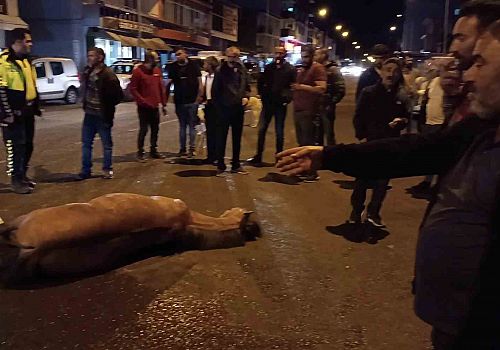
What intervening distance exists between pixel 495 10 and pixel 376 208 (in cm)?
462

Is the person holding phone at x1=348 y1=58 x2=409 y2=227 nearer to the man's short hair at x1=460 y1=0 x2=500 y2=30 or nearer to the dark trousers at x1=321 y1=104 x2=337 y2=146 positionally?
the dark trousers at x1=321 y1=104 x2=337 y2=146

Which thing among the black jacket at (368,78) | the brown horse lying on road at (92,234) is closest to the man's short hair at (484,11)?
the brown horse lying on road at (92,234)

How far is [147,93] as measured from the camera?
1060 cm

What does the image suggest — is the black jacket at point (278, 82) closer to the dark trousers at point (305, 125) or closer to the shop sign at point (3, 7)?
the dark trousers at point (305, 125)

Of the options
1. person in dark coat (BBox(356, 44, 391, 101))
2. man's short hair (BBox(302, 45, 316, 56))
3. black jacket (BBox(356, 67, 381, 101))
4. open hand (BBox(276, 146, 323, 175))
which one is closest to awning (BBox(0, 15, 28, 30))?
man's short hair (BBox(302, 45, 316, 56))

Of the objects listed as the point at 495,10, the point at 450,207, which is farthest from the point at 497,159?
the point at 495,10

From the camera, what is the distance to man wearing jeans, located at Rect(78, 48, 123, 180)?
344 inches

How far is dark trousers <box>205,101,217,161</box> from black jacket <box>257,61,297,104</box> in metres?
0.96

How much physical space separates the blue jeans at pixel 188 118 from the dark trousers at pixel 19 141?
3.36 metres

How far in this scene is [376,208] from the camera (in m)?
6.74

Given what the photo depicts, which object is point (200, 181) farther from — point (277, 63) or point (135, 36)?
point (135, 36)

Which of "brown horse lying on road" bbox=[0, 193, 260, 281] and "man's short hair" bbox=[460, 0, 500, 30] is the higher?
"man's short hair" bbox=[460, 0, 500, 30]

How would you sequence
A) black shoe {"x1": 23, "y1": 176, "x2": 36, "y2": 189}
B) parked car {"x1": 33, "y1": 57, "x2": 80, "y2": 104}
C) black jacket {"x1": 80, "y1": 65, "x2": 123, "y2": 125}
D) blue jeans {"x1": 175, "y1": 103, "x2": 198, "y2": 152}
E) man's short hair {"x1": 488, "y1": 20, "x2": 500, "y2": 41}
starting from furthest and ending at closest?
parked car {"x1": 33, "y1": 57, "x2": 80, "y2": 104} → blue jeans {"x1": 175, "y1": 103, "x2": 198, "y2": 152} → black jacket {"x1": 80, "y1": 65, "x2": 123, "y2": 125} → black shoe {"x1": 23, "y1": 176, "x2": 36, "y2": 189} → man's short hair {"x1": 488, "y1": 20, "x2": 500, "y2": 41}

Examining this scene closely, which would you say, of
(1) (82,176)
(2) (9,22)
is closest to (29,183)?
(1) (82,176)
